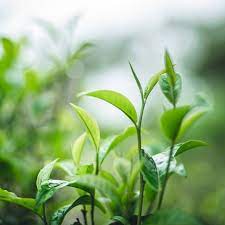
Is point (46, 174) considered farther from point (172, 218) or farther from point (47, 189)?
A: point (172, 218)

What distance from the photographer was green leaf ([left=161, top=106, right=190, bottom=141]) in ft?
1.57

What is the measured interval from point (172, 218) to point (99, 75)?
270 cm

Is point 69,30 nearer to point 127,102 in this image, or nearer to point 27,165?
point 27,165

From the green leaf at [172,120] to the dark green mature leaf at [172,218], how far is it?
103mm

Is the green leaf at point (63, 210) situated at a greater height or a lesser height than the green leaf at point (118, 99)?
lesser

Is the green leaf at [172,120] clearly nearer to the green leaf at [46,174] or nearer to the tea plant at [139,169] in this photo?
the tea plant at [139,169]

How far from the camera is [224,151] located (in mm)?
2271

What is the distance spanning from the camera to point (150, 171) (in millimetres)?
460

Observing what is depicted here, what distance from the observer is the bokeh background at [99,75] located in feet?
3.21

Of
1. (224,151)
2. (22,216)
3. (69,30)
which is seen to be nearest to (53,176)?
(22,216)

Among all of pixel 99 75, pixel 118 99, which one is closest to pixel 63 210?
pixel 118 99

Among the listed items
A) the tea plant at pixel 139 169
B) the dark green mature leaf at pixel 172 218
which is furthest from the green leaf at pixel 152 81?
the dark green mature leaf at pixel 172 218

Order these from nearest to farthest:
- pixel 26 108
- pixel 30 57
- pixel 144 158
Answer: pixel 144 158 < pixel 26 108 < pixel 30 57

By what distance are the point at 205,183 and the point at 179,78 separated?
1.19 metres
